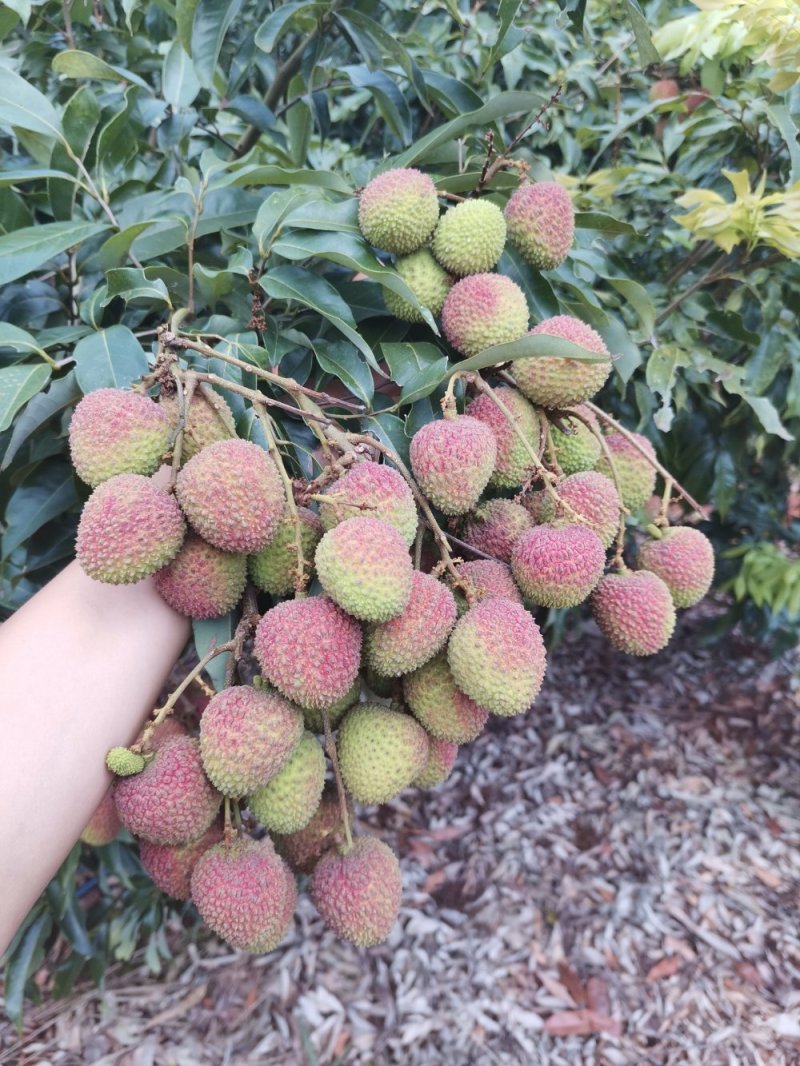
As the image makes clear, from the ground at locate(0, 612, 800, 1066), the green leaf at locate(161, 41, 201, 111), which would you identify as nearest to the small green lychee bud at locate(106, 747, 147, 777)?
the green leaf at locate(161, 41, 201, 111)

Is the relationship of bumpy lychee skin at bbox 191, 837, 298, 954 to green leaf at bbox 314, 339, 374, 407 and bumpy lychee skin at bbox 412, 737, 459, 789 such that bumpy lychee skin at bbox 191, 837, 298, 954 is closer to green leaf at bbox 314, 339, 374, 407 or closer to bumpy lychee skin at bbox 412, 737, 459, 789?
bumpy lychee skin at bbox 412, 737, 459, 789

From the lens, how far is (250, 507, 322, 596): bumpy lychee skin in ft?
3.04

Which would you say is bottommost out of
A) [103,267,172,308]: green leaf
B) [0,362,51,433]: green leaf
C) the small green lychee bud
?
the small green lychee bud

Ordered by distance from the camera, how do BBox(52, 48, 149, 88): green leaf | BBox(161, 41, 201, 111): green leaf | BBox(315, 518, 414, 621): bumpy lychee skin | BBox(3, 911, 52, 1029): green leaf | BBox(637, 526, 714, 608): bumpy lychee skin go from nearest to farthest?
BBox(315, 518, 414, 621): bumpy lychee skin < BBox(637, 526, 714, 608): bumpy lychee skin < BBox(52, 48, 149, 88): green leaf < BBox(161, 41, 201, 111): green leaf < BBox(3, 911, 52, 1029): green leaf

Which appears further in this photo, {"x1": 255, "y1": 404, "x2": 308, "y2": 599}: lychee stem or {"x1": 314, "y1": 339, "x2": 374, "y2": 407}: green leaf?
{"x1": 314, "y1": 339, "x2": 374, "y2": 407}: green leaf

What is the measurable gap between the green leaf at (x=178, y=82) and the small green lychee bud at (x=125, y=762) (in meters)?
1.16

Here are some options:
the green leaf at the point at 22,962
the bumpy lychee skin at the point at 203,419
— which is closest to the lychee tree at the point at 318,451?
the bumpy lychee skin at the point at 203,419

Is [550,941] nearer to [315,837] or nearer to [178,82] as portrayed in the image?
[315,837]

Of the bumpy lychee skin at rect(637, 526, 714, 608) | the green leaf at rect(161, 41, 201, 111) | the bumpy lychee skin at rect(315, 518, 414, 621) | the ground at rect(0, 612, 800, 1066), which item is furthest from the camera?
the ground at rect(0, 612, 800, 1066)

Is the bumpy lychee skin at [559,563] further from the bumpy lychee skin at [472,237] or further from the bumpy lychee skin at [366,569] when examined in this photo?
the bumpy lychee skin at [472,237]

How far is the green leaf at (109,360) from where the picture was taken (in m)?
0.98

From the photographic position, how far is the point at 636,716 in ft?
9.92

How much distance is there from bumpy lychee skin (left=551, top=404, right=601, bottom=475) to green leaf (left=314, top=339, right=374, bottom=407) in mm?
280

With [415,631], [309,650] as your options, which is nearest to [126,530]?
[309,650]
